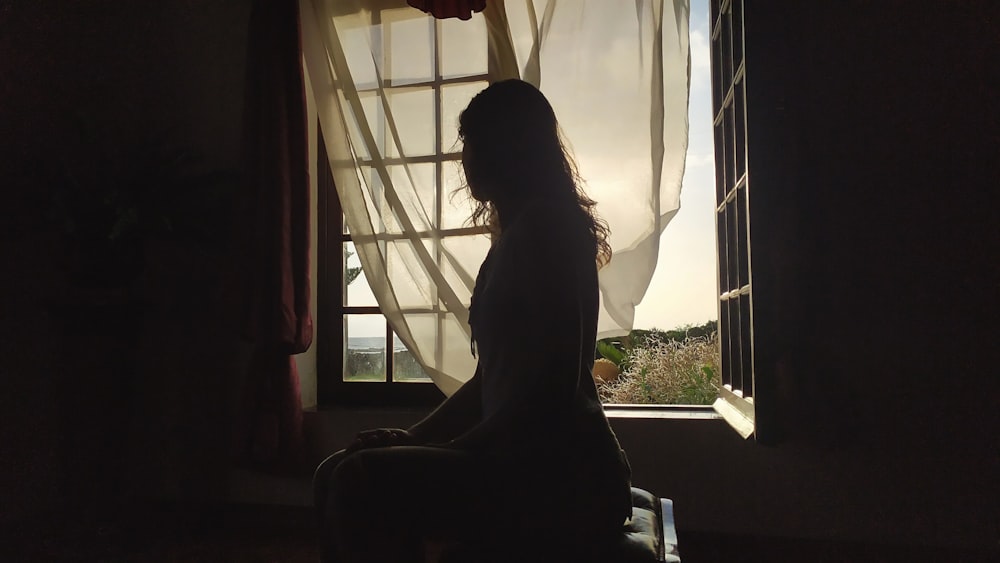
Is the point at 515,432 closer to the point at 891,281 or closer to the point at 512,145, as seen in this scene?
the point at 512,145

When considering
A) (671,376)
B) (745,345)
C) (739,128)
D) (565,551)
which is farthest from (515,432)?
(671,376)

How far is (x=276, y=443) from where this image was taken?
2.20 m

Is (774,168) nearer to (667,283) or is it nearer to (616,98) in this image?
(616,98)

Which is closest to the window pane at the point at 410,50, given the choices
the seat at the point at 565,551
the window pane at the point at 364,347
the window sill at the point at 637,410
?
the window pane at the point at 364,347

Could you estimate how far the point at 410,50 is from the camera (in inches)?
89.0

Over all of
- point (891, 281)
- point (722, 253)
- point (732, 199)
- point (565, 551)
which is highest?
point (732, 199)

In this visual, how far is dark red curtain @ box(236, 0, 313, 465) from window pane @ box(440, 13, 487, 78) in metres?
0.53

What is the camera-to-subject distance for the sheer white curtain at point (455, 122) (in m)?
2.01

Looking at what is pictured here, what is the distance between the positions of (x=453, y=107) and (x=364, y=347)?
985 mm

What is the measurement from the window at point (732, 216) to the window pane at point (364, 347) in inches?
48.8

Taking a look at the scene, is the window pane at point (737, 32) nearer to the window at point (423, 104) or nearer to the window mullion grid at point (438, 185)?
the window at point (423, 104)

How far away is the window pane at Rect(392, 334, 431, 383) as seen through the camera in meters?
2.46

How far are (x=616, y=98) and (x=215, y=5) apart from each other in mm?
1693

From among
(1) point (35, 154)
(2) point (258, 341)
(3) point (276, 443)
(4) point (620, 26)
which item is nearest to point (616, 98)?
(4) point (620, 26)
